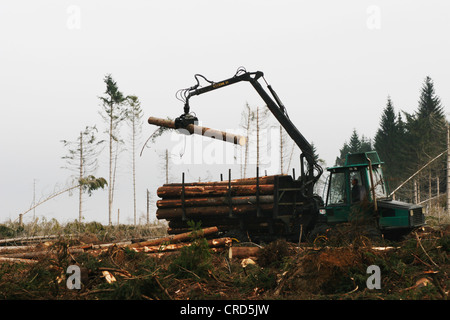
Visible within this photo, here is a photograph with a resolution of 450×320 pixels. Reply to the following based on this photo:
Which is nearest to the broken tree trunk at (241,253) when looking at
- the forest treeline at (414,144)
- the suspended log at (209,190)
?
the suspended log at (209,190)

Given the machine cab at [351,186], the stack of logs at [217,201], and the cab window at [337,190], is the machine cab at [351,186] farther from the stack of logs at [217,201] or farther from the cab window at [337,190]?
the stack of logs at [217,201]

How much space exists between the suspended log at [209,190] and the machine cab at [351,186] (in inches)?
74.0

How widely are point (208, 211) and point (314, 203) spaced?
3293mm

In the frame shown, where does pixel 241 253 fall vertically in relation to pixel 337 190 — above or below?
below

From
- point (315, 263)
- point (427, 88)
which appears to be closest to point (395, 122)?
point (427, 88)

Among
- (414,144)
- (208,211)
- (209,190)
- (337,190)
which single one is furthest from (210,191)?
(414,144)

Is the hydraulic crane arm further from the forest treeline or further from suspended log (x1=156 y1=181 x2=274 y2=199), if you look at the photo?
the forest treeline

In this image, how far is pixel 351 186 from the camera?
1180cm

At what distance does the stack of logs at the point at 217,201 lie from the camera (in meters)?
12.8

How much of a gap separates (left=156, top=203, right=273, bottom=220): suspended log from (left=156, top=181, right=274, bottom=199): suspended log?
15.9 inches

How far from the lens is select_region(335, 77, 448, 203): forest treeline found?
1555 inches

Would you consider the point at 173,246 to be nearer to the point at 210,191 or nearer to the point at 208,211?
the point at 208,211

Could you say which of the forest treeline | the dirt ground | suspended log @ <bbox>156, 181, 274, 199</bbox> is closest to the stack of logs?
suspended log @ <bbox>156, 181, 274, 199</bbox>
